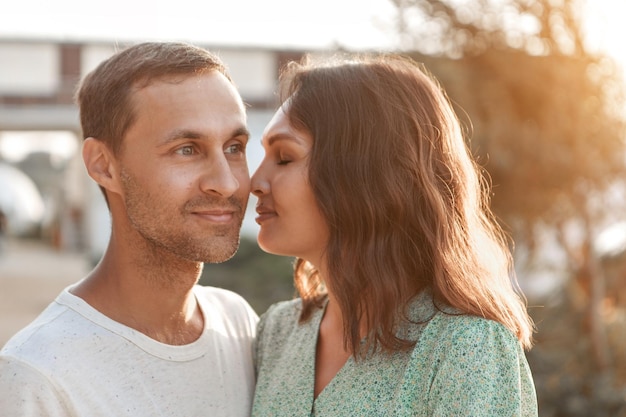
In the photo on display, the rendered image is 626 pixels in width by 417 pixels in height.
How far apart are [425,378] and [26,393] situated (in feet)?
3.37

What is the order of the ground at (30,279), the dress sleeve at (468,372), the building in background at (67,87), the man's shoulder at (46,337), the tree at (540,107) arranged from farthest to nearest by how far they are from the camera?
the building in background at (67,87) < the ground at (30,279) < the tree at (540,107) < the man's shoulder at (46,337) < the dress sleeve at (468,372)

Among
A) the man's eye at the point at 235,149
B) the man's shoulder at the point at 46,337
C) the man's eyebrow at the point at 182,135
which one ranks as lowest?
the man's shoulder at the point at 46,337

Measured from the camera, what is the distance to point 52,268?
64.3 ft

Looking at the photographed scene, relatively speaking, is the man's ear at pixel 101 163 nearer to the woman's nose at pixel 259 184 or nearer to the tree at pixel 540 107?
the woman's nose at pixel 259 184

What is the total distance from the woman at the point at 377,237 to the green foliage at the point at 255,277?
7112 millimetres

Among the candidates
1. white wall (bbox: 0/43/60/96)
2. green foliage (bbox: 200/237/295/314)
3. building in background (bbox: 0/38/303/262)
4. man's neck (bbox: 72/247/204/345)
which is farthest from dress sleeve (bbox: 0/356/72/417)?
white wall (bbox: 0/43/60/96)

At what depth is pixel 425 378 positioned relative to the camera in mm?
2260

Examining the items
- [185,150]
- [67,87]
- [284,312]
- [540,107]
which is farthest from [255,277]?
[67,87]

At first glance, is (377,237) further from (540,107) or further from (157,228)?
(540,107)

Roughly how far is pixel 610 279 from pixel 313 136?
6.75 meters

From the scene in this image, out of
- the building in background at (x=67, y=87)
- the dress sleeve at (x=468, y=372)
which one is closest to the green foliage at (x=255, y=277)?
the building in background at (x=67, y=87)

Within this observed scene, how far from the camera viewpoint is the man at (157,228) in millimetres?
2375

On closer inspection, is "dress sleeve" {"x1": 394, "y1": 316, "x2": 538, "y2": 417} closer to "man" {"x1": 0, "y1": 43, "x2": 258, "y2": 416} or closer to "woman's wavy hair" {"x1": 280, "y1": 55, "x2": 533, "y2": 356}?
"woman's wavy hair" {"x1": 280, "y1": 55, "x2": 533, "y2": 356}

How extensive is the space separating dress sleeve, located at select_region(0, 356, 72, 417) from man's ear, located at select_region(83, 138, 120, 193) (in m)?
0.63
